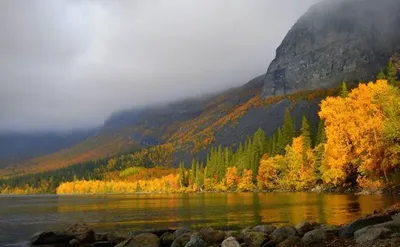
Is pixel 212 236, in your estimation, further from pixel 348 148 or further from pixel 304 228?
pixel 348 148

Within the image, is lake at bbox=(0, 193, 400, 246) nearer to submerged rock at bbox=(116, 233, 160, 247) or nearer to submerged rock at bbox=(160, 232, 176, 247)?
A: submerged rock at bbox=(160, 232, 176, 247)

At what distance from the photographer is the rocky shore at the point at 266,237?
23.2 metres

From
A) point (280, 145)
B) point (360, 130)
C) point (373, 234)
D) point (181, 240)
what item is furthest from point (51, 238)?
point (280, 145)

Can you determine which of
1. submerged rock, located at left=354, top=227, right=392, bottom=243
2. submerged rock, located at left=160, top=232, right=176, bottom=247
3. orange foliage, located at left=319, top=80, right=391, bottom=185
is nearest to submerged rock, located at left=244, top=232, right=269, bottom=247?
submerged rock, located at left=160, top=232, right=176, bottom=247

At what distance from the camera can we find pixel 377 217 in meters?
26.5

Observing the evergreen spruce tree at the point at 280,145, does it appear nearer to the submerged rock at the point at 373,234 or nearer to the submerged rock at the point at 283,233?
the submerged rock at the point at 283,233

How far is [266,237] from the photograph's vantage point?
28453 mm

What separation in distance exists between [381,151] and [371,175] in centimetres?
756

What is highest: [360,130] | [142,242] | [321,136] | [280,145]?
[321,136]

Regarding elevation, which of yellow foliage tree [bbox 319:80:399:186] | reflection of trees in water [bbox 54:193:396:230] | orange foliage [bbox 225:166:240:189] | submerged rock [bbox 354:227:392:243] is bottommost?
reflection of trees in water [bbox 54:193:396:230]

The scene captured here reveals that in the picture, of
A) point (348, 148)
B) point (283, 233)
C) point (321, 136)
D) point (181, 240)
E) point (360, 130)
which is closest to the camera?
point (283, 233)

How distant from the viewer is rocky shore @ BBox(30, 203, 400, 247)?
914 inches

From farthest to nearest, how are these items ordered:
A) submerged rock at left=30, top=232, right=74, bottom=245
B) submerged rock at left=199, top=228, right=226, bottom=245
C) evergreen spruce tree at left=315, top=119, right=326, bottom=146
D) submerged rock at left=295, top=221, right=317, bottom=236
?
evergreen spruce tree at left=315, top=119, right=326, bottom=146 → submerged rock at left=30, top=232, right=74, bottom=245 → submerged rock at left=295, top=221, right=317, bottom=236 → submerged rock at left=199, top=228, right=226, bottom=245

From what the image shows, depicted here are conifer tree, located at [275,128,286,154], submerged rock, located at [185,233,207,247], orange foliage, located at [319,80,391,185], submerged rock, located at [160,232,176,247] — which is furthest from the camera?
conifer tree, located at [275,128,286,154]
